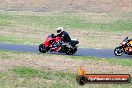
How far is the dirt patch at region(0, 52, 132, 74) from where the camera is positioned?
18.9m

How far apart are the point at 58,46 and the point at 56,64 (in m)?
5.67

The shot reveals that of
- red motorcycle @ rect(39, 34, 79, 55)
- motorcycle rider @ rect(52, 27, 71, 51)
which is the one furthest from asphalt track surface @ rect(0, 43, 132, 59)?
motorcycle rider @ rect(52, 27, 71, 51)

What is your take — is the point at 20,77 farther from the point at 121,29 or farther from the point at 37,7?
the point at 37,7

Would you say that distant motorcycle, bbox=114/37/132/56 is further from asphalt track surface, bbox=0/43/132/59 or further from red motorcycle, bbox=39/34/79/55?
red motorcycle, bbox=39/34/79/55

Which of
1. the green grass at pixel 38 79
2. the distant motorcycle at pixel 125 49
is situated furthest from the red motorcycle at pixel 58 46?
the green grass at pixel 38 79

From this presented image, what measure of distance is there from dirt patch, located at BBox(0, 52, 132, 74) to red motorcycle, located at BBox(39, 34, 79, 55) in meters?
2.59

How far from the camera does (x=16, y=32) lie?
40406 mm

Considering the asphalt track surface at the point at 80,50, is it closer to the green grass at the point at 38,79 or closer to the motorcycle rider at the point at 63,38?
the motorcycle rider at the point at 63,38

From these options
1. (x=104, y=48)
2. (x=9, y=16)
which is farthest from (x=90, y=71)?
(x=9, y=16)

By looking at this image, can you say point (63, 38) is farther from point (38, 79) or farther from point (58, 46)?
point (38, 79)

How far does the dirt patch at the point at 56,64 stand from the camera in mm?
18922

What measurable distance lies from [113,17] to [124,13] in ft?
14.8

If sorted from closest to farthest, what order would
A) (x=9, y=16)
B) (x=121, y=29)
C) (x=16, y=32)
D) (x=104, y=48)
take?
(x=104, y=48) < (x=16, y=32) < (x=121, y=29) < (x=9, y=16)

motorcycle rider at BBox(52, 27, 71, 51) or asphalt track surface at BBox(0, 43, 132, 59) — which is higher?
motorcycle rider at BBox(52, 27, 71, 51)
